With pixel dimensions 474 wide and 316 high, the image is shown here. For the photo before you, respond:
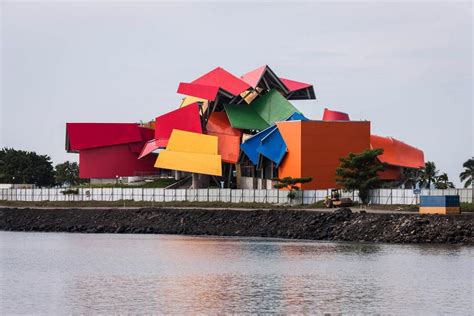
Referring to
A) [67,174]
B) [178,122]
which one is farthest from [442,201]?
[67,174]

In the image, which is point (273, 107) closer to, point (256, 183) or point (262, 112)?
point (262, 112)

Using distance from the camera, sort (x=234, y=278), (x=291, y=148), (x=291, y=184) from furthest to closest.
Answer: (x=291, y=148)
(x=291, y=184)
(x=234, y=278)

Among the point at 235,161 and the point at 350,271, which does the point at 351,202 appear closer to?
the point at 235,161

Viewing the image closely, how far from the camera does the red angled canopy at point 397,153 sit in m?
117

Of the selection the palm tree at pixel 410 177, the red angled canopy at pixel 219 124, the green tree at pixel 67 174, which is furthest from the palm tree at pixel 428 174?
the green tree at pixel 67 174

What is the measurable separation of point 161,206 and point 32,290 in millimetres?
54390

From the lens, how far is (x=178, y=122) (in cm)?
12275

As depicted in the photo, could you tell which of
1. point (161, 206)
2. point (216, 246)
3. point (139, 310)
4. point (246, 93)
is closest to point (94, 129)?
point (246, 93)

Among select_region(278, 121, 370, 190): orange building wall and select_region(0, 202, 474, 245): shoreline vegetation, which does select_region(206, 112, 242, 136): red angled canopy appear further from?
select_region(0, 202, 474, 245): shoreline vegetation

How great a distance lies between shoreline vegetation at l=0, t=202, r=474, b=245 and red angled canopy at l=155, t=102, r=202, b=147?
14489 mm

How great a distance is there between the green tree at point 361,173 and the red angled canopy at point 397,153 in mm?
19243

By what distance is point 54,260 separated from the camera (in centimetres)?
6775

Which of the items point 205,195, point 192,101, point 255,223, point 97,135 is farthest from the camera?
point 97,135

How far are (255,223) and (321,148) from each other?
20.2m
